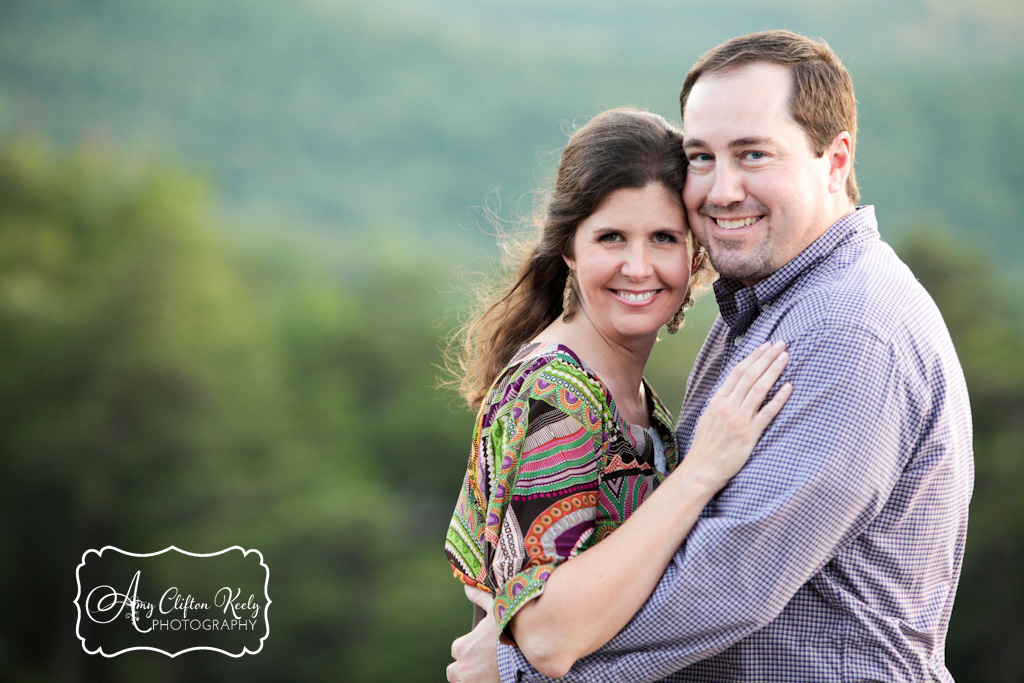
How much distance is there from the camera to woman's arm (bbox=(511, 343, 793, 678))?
170 cm

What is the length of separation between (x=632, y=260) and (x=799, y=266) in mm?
384

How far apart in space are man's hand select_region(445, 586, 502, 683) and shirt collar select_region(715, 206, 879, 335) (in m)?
0.90

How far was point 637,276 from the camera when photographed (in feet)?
7.07

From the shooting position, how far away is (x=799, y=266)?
79.3 inches

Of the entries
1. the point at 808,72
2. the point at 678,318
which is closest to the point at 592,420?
the point at 678,318

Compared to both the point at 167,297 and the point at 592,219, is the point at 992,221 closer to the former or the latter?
the point at 167,297

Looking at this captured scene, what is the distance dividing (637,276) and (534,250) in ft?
1.35

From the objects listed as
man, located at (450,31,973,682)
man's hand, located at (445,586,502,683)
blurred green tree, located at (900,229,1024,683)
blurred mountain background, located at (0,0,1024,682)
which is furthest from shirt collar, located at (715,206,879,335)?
blurred green tree, located at (900,229,1024,683)

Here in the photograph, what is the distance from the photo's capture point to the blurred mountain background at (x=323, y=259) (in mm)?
15758

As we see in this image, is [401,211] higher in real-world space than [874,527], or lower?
higher

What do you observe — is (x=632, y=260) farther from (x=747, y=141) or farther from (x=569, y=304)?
(x=747, y=141)

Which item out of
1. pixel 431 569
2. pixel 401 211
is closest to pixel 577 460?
pixel 431 569

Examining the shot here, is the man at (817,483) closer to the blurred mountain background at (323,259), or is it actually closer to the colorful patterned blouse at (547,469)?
the colorful patterned blouse at (547,469)
